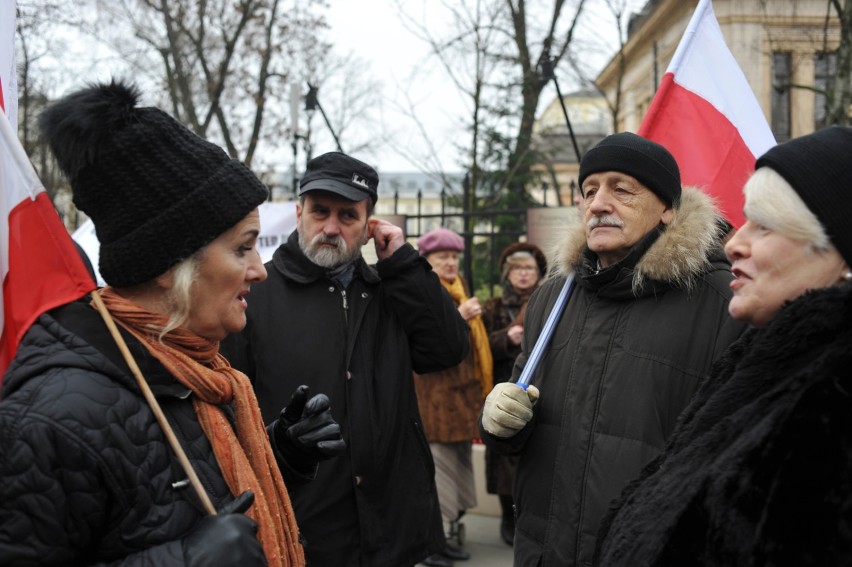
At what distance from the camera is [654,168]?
272cm

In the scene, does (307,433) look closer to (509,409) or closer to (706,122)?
(509,409)

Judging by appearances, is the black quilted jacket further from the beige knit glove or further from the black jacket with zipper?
the black jacket with zipper

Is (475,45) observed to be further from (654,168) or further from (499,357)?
(654,168)

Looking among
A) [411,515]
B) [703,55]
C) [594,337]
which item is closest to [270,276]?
[411,515]

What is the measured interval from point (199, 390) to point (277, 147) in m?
16.9

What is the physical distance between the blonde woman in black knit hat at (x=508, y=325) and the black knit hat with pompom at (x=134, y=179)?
4.06m

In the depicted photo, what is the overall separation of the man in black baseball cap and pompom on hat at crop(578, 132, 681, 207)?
0.94m

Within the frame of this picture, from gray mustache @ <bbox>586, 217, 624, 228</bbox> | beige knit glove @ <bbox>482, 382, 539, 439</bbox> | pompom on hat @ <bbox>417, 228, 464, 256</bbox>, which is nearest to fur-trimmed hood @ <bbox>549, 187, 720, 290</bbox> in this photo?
gray mustache @ <bbox>586, 217, 624, 228</bbox>

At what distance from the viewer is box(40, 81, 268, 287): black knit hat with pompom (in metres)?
1.67

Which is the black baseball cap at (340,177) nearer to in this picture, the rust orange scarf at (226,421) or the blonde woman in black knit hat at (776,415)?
the rust orange scarf at (226,421)

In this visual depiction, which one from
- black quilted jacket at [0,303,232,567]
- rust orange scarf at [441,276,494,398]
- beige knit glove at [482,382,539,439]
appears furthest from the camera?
rust orange scarf at [441,276,494,398]

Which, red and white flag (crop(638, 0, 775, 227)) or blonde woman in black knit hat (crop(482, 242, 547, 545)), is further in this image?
blonde woman in black knit hat (crop(482, 242, 547, 545))

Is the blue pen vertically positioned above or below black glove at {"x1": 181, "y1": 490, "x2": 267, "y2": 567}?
above

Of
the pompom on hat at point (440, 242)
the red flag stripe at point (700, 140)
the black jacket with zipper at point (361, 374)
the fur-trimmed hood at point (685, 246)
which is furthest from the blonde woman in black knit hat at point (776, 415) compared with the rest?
the pompom on hat at point (440, 242)
